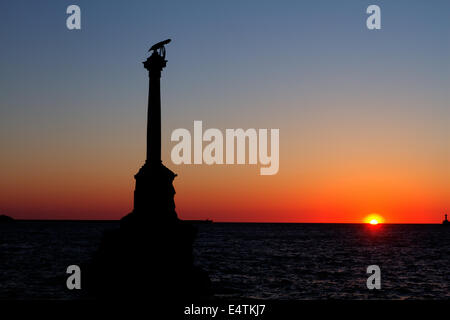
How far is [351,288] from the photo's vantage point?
133 ft

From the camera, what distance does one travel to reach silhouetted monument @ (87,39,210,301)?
920 inches

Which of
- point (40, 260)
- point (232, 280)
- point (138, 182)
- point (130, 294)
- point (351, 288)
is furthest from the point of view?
point (40, 260)

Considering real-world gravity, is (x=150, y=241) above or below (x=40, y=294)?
above

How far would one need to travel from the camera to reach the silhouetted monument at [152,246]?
23.4 meters

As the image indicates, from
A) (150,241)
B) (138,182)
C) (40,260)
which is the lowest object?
(40,260)

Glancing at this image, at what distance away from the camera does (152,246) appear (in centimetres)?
2416

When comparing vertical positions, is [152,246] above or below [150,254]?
above
